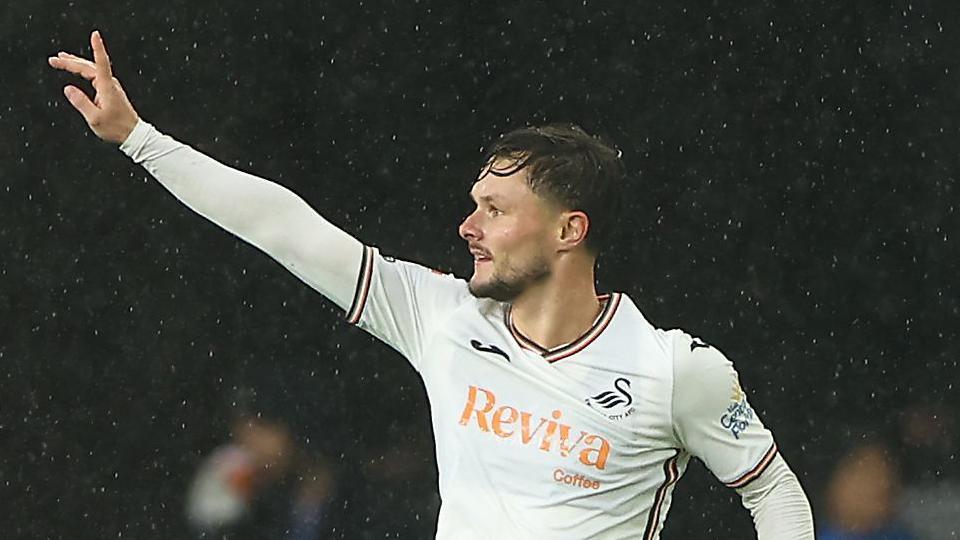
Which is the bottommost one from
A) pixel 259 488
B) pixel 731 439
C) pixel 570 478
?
pixel 259 488

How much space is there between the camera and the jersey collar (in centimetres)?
224

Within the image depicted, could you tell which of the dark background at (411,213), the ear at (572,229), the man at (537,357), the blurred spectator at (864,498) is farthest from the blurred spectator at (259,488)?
the ear at (572,229)

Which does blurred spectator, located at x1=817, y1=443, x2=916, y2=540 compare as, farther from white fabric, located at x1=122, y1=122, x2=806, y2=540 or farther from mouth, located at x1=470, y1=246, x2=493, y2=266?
mouth, located at x1=470, y1=246, x2=493, y2=266

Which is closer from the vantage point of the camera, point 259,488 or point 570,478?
point 570,478

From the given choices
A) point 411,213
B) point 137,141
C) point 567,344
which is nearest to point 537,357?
point 567,344

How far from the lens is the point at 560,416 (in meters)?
2.20

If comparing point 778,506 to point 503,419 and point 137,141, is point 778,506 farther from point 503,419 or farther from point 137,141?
point 137,141

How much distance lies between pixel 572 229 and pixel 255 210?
0.40 metres

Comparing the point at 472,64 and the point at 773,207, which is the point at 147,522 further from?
the point at 773,207

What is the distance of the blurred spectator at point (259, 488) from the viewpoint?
3602 mm

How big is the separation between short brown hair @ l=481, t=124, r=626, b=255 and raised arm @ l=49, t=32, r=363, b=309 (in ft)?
0.76

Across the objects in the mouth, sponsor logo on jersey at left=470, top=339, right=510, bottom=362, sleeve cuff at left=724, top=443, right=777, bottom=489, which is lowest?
sleeve cuff at left=724, top=443, right=777, bottom=489

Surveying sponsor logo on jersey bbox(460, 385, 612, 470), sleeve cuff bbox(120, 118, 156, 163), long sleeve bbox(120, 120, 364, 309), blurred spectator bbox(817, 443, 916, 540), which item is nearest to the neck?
sponsor logo on jersey bbox(460, 385, 612, 470)

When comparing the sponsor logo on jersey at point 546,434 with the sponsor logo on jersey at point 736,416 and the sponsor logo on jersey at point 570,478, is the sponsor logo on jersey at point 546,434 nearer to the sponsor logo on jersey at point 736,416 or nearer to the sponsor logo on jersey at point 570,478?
the sponsor logo on jersey at point 570,478
